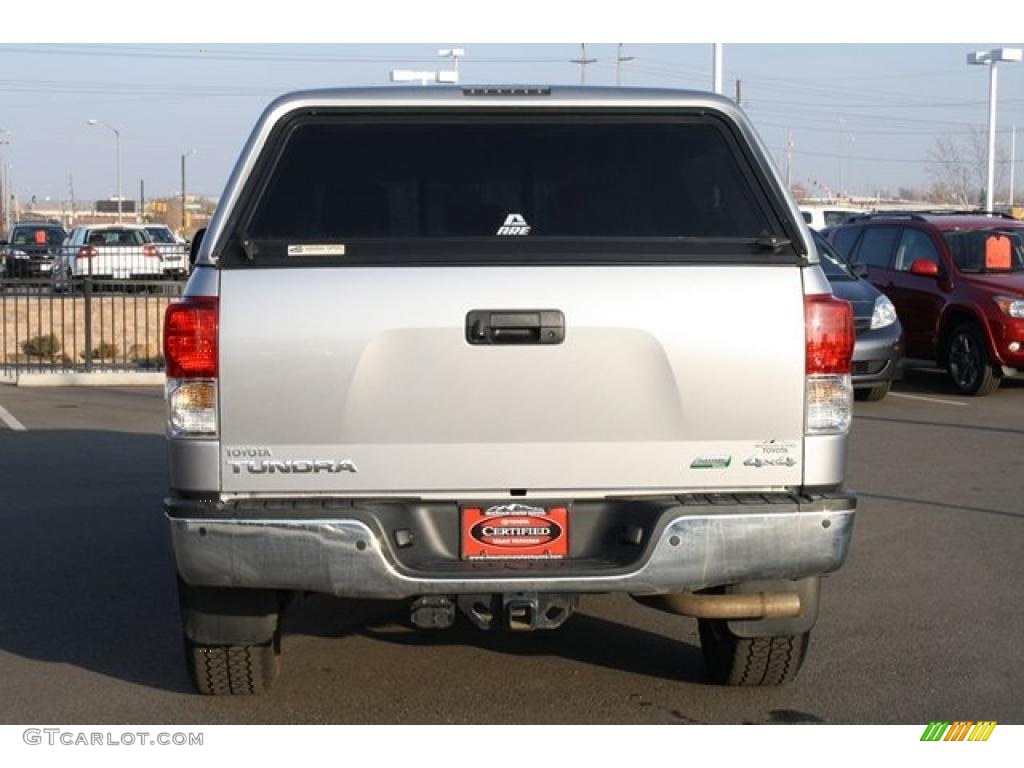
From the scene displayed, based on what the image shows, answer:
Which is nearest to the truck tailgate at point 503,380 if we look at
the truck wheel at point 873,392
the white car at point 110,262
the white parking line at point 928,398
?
the truck wheel at point 873,392

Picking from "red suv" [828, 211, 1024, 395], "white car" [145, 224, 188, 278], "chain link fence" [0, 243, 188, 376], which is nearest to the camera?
"red suv" [828, 211, 1024, 395]

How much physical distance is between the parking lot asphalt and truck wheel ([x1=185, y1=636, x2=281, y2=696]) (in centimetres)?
7

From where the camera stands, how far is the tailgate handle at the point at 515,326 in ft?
16.6

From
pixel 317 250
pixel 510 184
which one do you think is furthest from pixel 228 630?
pixel 510 184

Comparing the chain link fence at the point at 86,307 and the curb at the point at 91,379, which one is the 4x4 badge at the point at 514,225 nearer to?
the curb at the point at 91,379

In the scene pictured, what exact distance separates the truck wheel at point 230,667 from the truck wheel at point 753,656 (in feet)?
5.57

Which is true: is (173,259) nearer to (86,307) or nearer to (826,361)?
(86,307)

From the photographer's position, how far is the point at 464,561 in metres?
5.15

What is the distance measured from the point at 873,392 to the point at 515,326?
11759mm

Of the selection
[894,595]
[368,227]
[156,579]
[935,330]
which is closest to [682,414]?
[368,227]

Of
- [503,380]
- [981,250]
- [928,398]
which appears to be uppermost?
Result: [981,250]

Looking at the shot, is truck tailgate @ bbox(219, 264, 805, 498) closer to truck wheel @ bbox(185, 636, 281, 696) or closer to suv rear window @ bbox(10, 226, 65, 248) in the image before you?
truck wheel @ bbox(185, 636, 281, 696)

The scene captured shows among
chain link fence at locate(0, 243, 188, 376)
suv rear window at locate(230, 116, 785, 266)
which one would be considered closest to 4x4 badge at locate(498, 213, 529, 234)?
suv rear window at locate(230, 116, 785, 266)

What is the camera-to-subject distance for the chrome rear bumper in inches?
198
